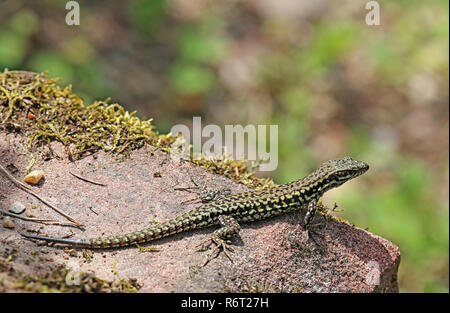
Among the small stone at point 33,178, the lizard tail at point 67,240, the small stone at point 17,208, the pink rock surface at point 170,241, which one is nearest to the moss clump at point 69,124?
the pink rock surface at point 170,241

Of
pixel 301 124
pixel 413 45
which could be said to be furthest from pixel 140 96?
pixel 413 45

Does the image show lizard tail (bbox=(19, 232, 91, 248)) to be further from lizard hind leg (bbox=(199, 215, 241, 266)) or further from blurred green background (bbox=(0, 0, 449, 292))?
blurred green background (bbox=(0, 0, 449, 292))

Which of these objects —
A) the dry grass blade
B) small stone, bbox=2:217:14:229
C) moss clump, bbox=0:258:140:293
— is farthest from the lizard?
moss clump, bbox=0:258:140:293

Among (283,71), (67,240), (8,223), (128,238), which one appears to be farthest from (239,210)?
(283,71)

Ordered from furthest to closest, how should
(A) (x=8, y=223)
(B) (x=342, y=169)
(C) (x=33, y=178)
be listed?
(B) (x=342, y=169) → (C) (x=33, y=178) → (A) (x=8, y=223)

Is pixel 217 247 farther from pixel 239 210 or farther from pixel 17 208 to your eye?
pixel 17 208

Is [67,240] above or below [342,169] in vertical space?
below

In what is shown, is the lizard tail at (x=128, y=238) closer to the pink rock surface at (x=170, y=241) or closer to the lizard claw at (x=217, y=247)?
the pink rock surface at (x=170, y=241)
